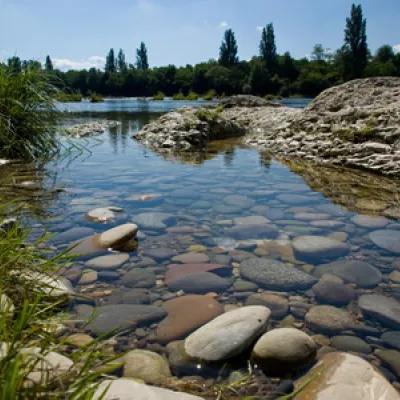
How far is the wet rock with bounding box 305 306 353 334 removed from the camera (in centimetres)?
180

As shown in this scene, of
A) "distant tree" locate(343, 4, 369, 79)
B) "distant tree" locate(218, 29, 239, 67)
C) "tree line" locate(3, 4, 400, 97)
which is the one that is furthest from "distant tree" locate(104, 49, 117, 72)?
"distant tree" locate(343, 4, 369, 79)

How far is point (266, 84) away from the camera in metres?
63.6

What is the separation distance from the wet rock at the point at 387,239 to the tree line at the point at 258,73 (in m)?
59.2

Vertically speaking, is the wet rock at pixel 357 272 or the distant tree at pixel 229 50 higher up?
the distant tree at pixel 229 50

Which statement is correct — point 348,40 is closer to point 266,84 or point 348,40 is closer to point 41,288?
point 266,84

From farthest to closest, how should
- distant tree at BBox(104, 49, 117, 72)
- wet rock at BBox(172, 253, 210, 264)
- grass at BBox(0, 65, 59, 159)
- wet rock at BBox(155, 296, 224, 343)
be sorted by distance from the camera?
1. distant tree at BBox(104, 49, 117, 72)
2. grass at BBox(0, 65, 59, 159)
3. wet rock at BBox(172, 253, 210, 264)
4. wet rock at BBox(155, 296, 224, 343)

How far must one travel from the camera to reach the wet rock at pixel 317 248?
2.60 meters

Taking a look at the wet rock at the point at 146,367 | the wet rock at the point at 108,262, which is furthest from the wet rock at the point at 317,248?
the wet rock at the point at 146,367

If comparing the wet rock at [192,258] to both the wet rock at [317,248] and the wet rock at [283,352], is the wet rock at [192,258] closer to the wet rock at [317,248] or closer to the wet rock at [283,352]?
the wet rock at [317,248]

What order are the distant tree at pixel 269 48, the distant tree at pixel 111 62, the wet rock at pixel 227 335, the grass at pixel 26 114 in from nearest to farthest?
the wet rock at pixel 227 335, the grass at pixel 26 114, the distant tree at pixel 269 48, the distant tree at pixel 111 62

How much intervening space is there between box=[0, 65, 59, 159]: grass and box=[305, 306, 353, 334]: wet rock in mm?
5095

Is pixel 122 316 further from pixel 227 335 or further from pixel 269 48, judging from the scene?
pixel 269 48

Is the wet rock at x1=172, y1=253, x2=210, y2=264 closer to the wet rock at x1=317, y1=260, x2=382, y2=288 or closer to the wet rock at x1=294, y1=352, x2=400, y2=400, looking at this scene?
the wet rock at x1=317, y1=260, x2=382, y2=288

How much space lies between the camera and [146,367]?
60.2 inches
